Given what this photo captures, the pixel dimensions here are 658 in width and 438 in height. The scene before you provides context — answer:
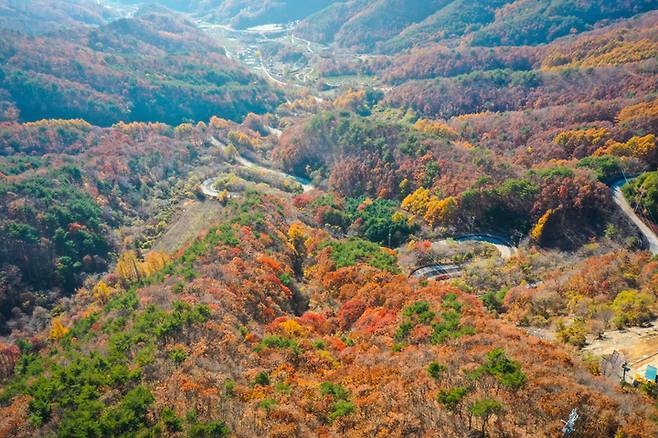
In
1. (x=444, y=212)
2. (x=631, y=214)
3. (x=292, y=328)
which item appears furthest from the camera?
(x=444, y=212)

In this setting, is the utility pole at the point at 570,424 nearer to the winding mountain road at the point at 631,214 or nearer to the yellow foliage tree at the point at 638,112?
the winding mountain road at the point at 631,214

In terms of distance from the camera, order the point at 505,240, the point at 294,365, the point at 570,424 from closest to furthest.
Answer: the point at 570,424
the point at 294,365
the point at 505,240

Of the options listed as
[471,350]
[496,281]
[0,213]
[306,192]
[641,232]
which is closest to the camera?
[471,350]

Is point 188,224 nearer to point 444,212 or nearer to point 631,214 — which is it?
point 444,212

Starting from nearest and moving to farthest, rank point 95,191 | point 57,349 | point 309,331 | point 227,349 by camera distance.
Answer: point 227,349, point 309,331, point 57,349, point 95,191

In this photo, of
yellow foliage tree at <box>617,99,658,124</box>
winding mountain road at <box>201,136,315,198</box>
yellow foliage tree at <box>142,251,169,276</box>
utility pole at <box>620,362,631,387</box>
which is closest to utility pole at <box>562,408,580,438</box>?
utility pole at <box>620,362,631,387</box>

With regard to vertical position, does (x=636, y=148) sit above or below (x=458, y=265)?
above

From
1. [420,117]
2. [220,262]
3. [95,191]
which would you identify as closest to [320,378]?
[220,262]

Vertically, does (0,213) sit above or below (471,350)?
below

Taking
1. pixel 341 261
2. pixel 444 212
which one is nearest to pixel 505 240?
pixel 444 212

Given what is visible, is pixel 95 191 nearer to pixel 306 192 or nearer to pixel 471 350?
pixel 306 192
